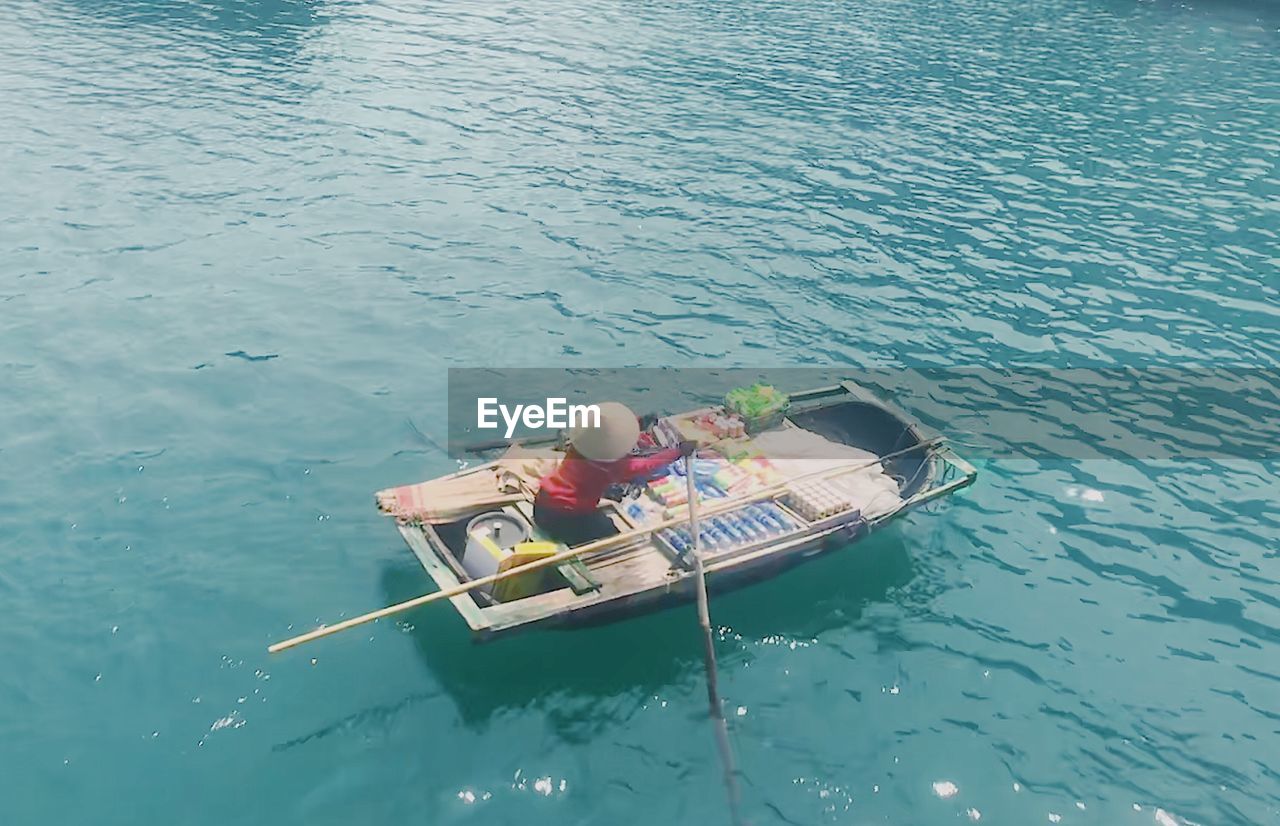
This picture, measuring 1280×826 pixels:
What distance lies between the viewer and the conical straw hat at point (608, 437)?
550 inches

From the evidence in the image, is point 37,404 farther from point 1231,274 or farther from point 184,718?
point 1231,274

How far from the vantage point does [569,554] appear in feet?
45.0

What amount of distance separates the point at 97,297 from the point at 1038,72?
40.5 m

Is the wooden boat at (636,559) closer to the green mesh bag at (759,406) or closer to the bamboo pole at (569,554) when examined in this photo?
the bamboo pole at (569,554)

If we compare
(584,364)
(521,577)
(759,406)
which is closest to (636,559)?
(521,577)

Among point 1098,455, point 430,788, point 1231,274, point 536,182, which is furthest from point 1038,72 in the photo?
point 430,788

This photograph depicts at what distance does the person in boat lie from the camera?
14.0 metres

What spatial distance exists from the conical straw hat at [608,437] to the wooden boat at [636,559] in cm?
129

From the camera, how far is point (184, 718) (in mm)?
12797

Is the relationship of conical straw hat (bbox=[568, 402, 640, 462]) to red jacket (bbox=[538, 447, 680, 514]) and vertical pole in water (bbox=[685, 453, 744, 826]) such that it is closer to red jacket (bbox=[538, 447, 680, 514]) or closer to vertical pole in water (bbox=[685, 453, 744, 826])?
red jacket (bbox=[538, 447, 680, 514])

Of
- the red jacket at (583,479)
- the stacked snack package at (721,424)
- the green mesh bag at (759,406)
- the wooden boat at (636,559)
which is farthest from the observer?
the green mesh bag at (759,406)

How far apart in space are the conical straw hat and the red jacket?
24 cm

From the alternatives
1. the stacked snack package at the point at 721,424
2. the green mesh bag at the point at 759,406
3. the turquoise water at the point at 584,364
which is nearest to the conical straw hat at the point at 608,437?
the turquoise water at the point at 584,364

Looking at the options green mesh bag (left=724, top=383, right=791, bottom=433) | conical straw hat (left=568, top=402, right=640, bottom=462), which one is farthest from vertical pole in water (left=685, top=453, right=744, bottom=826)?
green mesh bag (left=724, top=383, right=791, bottom=433)
